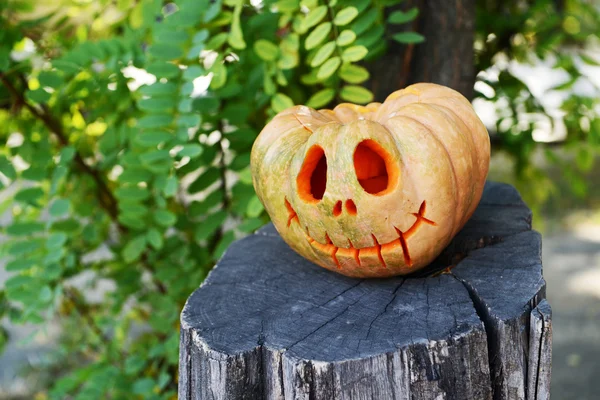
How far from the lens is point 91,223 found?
2443 millimetres

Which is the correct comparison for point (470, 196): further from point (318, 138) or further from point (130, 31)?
point (130, 31)

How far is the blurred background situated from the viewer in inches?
76.0

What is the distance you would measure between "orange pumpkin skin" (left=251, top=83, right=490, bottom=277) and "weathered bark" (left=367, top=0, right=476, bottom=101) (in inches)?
30.4

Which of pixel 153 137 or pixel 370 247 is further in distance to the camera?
pixel 153 137

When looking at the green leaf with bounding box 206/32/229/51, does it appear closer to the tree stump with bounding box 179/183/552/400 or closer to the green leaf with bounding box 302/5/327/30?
the green leaf with bounding box 302/5/327/30

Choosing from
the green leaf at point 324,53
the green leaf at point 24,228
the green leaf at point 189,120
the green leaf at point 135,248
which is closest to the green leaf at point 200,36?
the green leaf at point 189,120

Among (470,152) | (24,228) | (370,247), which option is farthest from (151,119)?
(470,152)

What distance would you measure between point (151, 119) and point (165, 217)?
1.20ft

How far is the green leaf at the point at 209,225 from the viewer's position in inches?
87.0

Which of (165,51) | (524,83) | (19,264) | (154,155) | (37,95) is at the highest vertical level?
(165,51)

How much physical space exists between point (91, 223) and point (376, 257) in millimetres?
1390

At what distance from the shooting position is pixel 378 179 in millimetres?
1631

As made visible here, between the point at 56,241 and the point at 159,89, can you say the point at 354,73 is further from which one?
the point at 56,241

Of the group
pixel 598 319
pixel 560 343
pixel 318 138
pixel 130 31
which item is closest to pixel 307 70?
pixel 130 31
